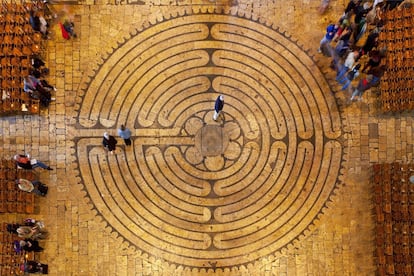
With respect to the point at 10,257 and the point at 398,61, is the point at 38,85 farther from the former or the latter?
the point at 398,61

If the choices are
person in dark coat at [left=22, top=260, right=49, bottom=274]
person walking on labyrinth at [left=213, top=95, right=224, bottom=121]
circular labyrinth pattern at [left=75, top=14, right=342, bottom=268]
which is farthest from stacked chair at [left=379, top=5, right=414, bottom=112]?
person in dark coat at [left=22, top=260, right=49, bottom=274]

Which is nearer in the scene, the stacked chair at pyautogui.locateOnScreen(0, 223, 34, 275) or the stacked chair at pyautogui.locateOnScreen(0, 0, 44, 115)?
the stacked chair at pyautogui.locateOnScreen(0, 223, 34, 275)

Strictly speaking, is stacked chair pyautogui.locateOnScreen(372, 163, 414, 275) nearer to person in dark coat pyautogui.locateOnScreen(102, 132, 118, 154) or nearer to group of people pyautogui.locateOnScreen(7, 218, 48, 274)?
person in dark coat pyautogui.locateOnScreen(102, 132, 118, 154)

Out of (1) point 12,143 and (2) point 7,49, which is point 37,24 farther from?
(1) point 12,143

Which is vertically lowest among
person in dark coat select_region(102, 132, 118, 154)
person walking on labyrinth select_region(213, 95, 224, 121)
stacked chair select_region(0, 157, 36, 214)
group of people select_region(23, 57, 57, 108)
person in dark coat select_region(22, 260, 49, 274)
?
person in dark coat select_region(22, 260, 49, 274)

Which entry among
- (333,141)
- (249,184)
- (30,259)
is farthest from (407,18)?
(30,259)
